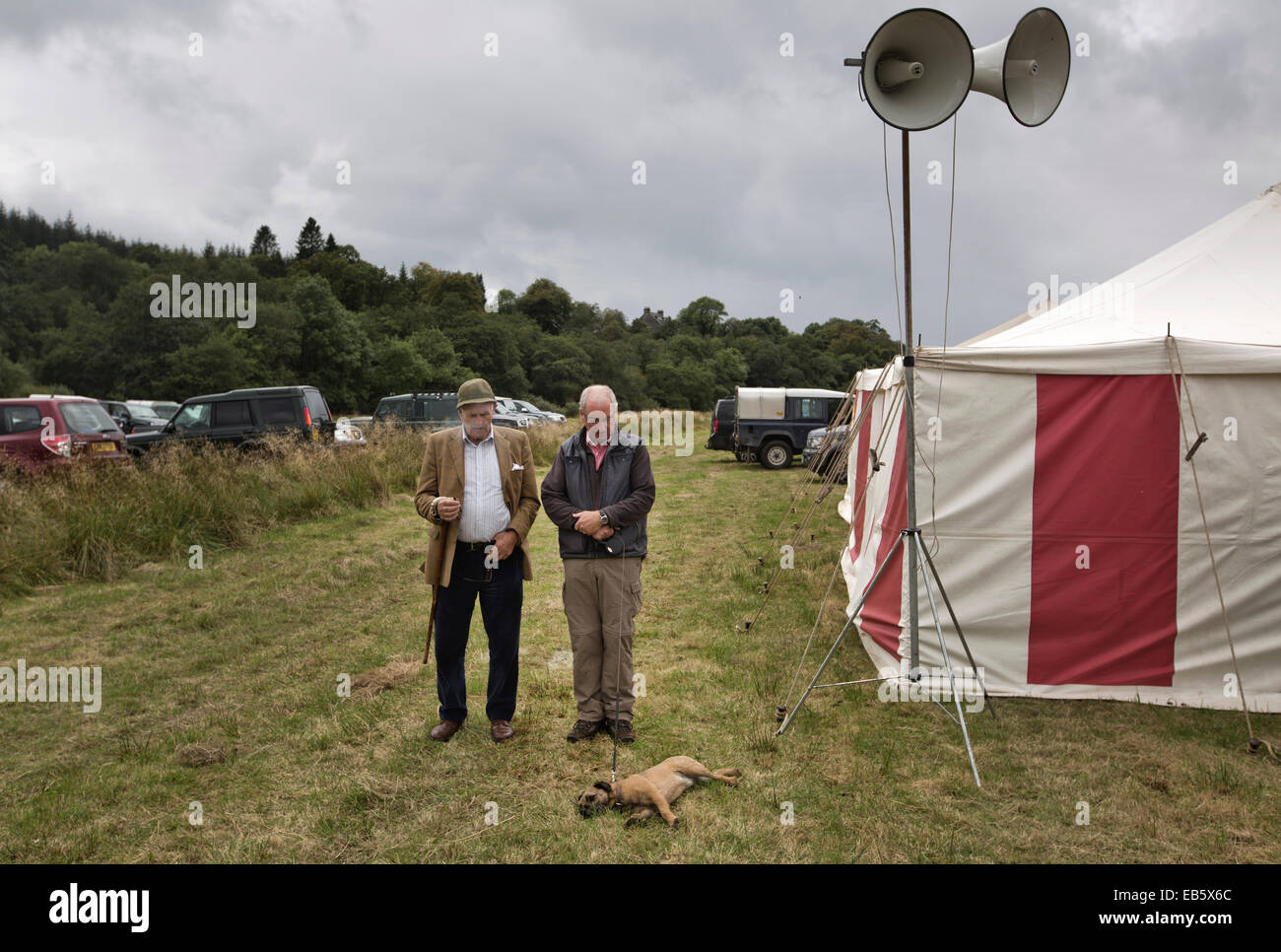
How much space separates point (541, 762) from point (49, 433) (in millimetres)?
10917

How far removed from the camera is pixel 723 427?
2300cm

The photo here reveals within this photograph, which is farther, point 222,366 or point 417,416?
point 222,366

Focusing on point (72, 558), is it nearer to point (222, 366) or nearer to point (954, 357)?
point (954, 357)

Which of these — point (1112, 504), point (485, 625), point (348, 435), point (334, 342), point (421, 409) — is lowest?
point (485, 625)

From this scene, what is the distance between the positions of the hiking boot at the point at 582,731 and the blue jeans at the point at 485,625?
0.34 meters

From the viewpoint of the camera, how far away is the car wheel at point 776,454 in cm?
2103

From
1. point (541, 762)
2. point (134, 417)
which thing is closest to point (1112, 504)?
point (541, 762)

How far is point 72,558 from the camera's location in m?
8.20

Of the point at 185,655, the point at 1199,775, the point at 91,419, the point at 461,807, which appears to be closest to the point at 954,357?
the point at 1199,775

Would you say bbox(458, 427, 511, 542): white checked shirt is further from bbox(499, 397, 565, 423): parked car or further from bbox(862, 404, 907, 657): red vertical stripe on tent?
bbox(499, 397, 565, 423): parked car

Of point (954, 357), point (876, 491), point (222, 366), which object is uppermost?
point (222, 366)

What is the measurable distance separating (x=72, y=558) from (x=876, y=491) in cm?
767

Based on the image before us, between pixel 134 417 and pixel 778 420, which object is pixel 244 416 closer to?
pixel 134 417

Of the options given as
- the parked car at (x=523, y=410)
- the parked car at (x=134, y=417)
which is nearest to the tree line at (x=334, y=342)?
the parked car at (x=523, y=410)
